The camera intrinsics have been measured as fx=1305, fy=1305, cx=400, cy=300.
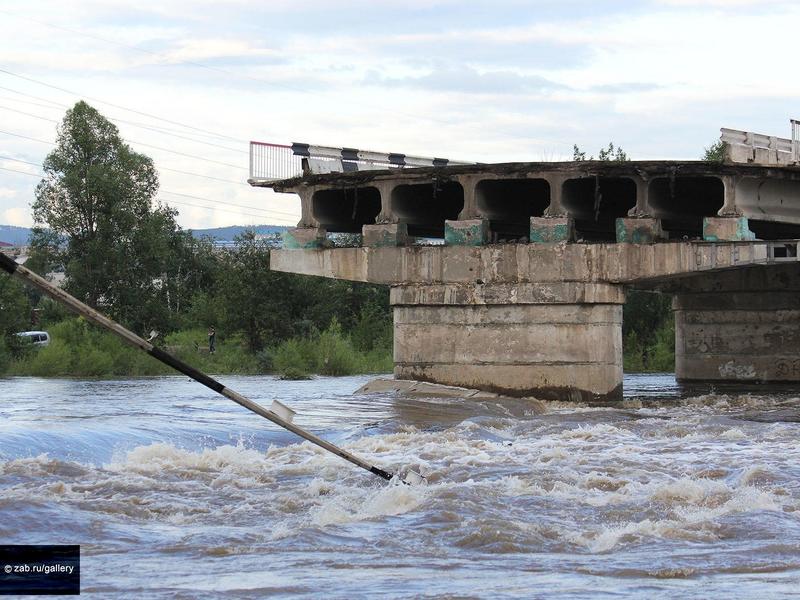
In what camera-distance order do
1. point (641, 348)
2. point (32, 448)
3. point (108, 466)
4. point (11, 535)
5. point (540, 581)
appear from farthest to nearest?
point (641, 348) → point (32, 448) → point (108, 466) → point (11, 535) → point (540, 581)

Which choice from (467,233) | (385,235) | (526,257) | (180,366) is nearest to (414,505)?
(180,366)

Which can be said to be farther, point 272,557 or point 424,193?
point 424,193

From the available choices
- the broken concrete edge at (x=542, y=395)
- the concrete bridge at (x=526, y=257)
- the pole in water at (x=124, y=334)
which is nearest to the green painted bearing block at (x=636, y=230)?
the concrete bridge at (x=526, y=257)

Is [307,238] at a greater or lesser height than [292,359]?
greater

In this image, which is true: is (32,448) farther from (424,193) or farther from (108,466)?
(424,193)

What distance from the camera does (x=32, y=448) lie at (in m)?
16.3

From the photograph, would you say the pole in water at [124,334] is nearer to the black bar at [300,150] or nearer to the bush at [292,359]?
the black bar at [300,150]

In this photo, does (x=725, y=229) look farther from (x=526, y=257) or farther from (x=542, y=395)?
(x=542, y=395)

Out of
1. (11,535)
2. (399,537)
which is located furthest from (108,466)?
(399,537)

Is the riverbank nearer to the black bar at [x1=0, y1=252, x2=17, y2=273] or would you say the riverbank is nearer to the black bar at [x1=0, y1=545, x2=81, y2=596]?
the black bar at [x1=0, y1=545, x2=81, y2=596]

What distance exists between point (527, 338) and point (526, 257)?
1.64 meters

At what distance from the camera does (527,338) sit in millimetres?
25922

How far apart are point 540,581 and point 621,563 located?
3.19 feet

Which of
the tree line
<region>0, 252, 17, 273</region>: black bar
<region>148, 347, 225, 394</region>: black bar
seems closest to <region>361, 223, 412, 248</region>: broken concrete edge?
<region>148, 347, 225, 394</region>: black bar
